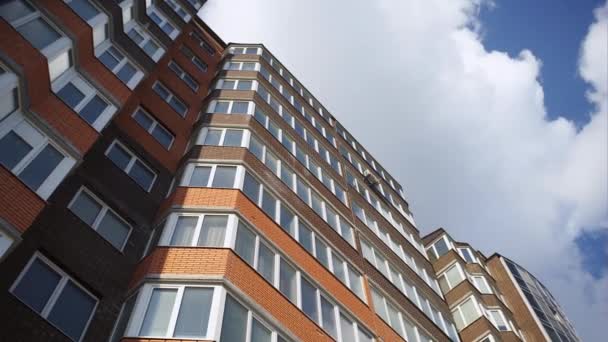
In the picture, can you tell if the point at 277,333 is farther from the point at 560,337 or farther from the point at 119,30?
the point at 560,337

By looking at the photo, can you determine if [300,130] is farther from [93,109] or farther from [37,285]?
[37,285]

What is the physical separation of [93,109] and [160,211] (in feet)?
13.1

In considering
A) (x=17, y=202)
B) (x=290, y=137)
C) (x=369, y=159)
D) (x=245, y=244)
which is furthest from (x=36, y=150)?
(x=369, y=159)

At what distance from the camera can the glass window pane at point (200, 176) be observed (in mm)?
16312

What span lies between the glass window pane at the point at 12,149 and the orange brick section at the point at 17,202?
0.49m

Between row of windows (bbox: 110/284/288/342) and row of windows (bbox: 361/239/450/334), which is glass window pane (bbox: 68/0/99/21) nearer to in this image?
row of windows (bbox: 110/284/288/342)

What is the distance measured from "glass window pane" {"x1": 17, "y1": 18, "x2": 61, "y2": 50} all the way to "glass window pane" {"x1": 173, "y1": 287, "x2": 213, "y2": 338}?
8.06 m

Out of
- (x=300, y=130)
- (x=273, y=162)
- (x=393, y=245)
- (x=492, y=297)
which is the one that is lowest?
(x=273, y=162)

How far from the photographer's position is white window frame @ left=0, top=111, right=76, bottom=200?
10711mm

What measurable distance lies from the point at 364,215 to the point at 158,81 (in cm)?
1347

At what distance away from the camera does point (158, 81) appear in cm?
2239

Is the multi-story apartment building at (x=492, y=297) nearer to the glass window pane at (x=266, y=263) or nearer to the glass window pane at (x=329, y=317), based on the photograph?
the glass window pane at (x=329, y=317)

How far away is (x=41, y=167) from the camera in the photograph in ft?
36.9

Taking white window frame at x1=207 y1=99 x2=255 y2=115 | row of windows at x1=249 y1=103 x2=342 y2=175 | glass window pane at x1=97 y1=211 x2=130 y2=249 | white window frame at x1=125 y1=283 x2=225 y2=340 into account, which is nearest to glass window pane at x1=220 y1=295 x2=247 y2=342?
white window frame at x1=125 y1=283 x2=225 y2=340
